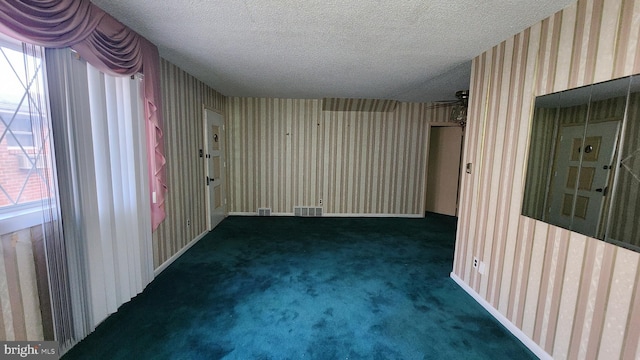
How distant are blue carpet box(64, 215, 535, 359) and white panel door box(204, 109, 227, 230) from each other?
81 centimetres

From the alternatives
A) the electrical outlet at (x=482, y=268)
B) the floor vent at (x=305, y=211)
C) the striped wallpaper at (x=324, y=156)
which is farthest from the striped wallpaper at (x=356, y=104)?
the electrical outlet at (x=482, y=268)

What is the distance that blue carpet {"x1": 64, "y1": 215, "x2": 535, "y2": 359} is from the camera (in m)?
1.66

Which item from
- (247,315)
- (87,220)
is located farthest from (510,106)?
(87,220)

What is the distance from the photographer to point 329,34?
1.99 meters

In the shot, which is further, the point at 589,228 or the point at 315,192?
the point at 315,192

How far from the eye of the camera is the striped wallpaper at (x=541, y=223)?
4.12 feet

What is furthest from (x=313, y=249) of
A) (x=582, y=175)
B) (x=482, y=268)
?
(x=582, y=175)

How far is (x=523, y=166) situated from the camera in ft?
6.02

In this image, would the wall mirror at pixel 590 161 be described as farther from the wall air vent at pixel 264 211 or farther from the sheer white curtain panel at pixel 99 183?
the wall air vent at pixel 264 211

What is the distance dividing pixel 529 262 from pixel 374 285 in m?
1.32

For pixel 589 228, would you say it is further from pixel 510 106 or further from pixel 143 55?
pixel 143 55

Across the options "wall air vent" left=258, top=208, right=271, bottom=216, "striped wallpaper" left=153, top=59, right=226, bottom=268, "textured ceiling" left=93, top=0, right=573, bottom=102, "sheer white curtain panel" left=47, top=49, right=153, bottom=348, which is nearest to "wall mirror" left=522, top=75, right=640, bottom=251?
"textured ceiling" left=93, top=0, right=573, bottom=102

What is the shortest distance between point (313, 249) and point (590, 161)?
2790 mm

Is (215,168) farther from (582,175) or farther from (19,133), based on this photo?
(582,175)
